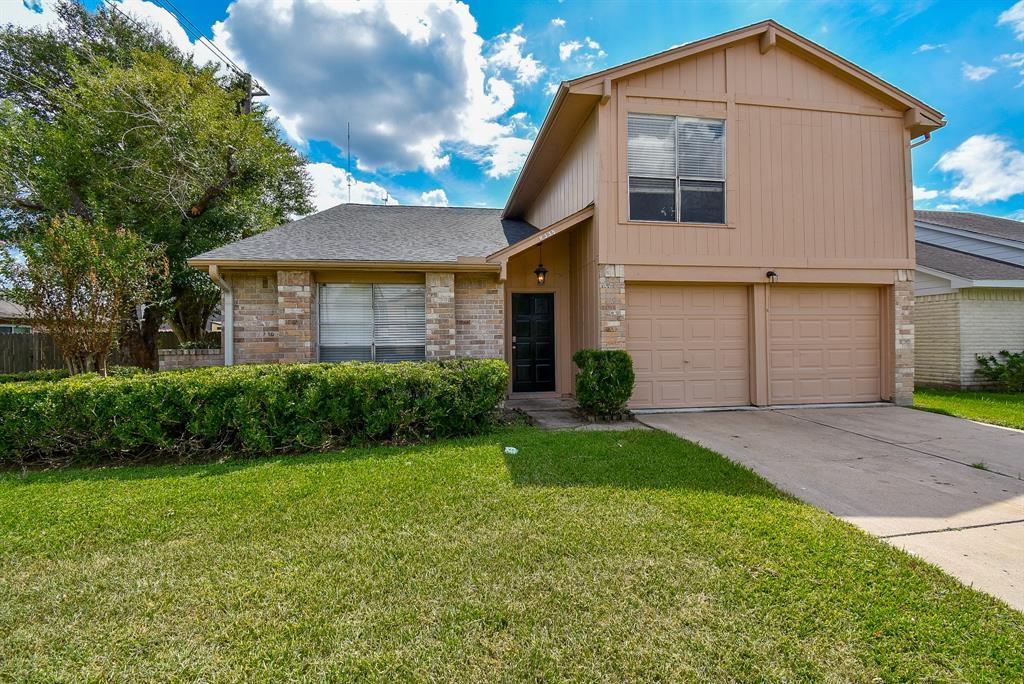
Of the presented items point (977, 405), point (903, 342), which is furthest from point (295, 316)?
point (977, 405)

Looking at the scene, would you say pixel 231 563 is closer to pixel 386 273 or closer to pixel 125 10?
pixel 386 273

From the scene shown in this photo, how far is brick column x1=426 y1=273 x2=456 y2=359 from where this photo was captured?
7578 mm

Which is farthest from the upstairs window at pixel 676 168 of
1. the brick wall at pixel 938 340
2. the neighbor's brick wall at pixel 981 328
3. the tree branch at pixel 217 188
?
the tree branch at pixel 217 188

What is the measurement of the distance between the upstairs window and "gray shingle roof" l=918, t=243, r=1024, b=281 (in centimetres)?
749

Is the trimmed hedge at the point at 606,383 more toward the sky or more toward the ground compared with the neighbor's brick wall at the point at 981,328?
more toward the ground

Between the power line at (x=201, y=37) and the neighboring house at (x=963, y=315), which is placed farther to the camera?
the power line at (x=201, y=37)

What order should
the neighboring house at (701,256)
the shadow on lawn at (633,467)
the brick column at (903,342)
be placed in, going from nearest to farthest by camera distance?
1. the shadow on lawn at (633,467)
2. the neighboring house at (701,256)
3. the brick column at (903,342)

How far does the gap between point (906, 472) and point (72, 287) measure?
1105 cm

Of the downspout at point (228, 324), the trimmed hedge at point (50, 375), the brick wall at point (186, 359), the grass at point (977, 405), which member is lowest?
the grass at point (977, 405)

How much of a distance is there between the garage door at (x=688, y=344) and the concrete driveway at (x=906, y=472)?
0.50 metres

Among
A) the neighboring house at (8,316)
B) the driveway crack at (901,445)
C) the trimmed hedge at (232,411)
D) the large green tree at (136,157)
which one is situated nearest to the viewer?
the driveway crack at (901,445)

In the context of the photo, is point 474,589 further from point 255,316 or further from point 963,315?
point 963,315

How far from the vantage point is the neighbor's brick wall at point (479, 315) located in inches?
310

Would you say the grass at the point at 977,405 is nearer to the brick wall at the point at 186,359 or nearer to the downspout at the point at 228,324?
the downspout at the point at 228,324
